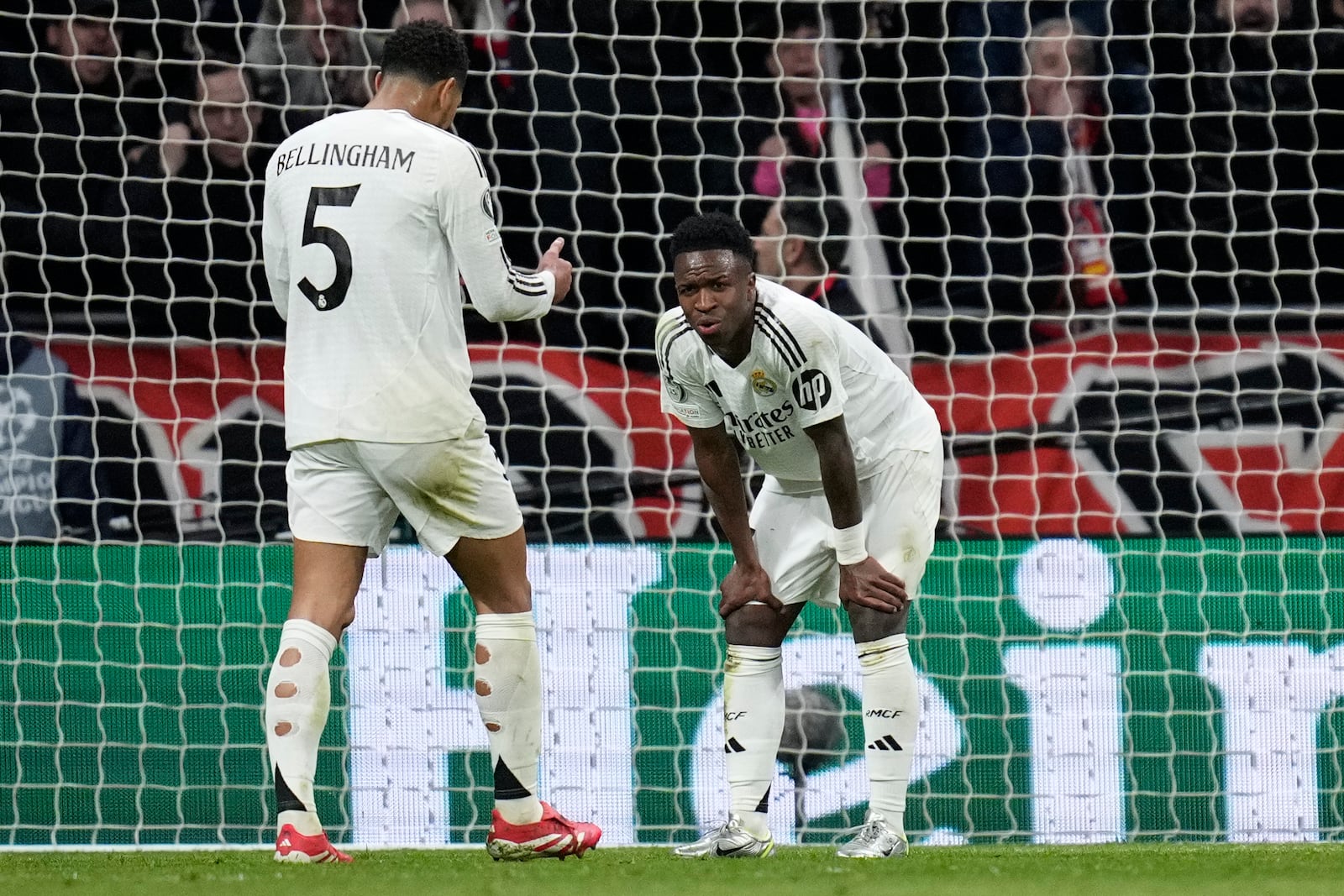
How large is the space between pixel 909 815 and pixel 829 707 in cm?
44

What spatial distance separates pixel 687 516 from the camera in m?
6.62

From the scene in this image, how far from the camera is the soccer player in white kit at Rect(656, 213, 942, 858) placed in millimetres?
3955

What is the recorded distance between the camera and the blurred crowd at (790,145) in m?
7.07

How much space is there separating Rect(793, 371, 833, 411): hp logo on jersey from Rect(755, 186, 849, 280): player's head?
9.68ft

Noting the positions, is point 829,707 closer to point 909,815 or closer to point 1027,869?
point 909,815

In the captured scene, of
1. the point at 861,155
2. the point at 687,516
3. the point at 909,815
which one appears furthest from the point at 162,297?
the point at 909,815

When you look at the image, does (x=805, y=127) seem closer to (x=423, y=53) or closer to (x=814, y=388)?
(x=814, y=388)

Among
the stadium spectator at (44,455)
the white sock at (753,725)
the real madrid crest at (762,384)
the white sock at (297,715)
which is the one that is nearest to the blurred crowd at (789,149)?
the stadium spectator at (44,455)

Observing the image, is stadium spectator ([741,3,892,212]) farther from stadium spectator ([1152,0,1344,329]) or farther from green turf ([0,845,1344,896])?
green turf ([0,845,1344,896])

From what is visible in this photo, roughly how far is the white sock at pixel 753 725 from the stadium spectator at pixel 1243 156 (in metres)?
3.52

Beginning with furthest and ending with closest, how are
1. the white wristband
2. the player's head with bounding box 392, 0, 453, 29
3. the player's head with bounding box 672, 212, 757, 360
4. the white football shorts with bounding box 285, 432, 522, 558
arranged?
the player's head with bounding box 392, 0, 453, 29, the white wristband, the player's head with bounding box 672, 212, 757, 360, the white football shorts with bounding box 285, 432, 522, 558

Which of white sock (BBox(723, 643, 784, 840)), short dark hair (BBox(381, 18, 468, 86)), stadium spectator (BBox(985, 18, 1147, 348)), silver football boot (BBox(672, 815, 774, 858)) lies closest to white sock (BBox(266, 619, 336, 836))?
silver football boot (BBox(672, 815, 774, 858))

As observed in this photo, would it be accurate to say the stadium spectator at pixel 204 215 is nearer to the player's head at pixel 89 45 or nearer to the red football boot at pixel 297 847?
the player's head at pixel 89 45

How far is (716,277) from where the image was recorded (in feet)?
12.8
